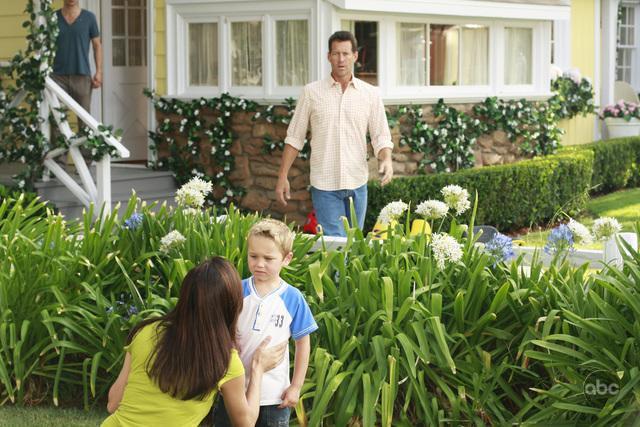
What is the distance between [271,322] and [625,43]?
17.7 meters

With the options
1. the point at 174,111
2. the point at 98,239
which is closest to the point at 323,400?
the point at 98,239

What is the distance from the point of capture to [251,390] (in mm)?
4703

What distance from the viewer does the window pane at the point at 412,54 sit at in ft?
43.4

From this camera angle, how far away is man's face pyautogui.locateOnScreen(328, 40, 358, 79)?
816cm

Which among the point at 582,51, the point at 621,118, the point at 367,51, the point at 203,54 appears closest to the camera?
the point at 367,51

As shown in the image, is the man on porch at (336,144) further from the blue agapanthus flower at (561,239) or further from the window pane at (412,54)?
the window pane at (412,54)

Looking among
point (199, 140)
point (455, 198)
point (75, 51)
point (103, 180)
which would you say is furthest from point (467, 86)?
point (455, 198)

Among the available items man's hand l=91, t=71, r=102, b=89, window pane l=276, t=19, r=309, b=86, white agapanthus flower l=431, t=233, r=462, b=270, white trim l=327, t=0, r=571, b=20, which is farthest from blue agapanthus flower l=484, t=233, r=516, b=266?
man's hand l=91, t=71, r=102, b=89

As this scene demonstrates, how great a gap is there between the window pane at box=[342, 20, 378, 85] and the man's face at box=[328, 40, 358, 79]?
14.8ft

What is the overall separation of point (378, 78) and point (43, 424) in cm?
765

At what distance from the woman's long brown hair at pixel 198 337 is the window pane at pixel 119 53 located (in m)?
9.99

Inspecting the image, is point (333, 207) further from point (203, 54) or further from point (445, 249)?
point (203, 54)

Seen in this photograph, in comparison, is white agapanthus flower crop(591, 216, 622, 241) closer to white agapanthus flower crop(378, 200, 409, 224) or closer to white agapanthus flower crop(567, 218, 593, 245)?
white agapanthus flower crop(567, 218, 593, 245)

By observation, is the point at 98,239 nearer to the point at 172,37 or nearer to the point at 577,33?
the point at 172,37
